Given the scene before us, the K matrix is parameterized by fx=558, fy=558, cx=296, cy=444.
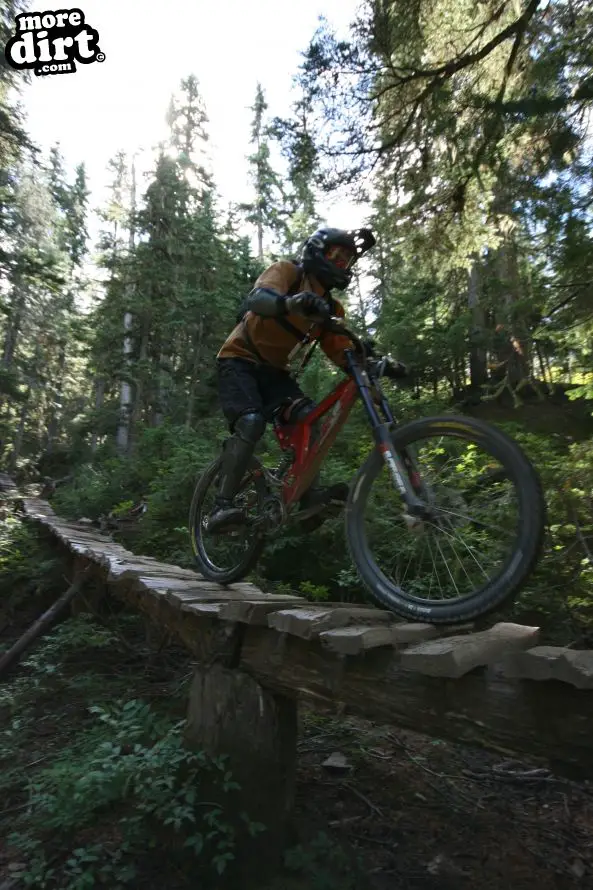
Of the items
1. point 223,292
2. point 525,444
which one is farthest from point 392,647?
point 223,292

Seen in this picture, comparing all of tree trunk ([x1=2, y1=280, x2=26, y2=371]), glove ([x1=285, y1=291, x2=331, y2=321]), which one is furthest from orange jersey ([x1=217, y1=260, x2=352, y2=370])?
tree trunk ([x1=2, y1=280, x2=26, y2=371])

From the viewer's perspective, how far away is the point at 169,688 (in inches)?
208

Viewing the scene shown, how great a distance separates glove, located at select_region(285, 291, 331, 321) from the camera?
2.83 m

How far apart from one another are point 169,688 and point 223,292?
975 cm

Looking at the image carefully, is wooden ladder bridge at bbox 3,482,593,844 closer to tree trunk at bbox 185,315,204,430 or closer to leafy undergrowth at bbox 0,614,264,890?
leafy undergrowth at bbox 0,614,264,890

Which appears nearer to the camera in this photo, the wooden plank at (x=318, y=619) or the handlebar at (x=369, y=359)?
the wooden plank at (x=318, y=619)

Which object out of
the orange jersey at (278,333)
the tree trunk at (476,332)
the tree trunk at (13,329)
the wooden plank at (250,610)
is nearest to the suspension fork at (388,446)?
the orange jersey at (278,333)

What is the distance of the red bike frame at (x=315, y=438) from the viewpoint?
3.07 metres

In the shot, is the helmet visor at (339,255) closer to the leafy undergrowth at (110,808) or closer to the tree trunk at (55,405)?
the leafy undergrowth at (110,808)

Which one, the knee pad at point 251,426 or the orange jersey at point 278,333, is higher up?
the orange jersey at point 278,333

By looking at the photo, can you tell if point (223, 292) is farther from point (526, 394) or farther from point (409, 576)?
point (409, 576)

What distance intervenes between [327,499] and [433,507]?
33.2 inches

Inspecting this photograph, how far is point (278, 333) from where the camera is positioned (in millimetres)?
3508

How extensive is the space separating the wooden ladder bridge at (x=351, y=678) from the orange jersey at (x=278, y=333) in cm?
147
